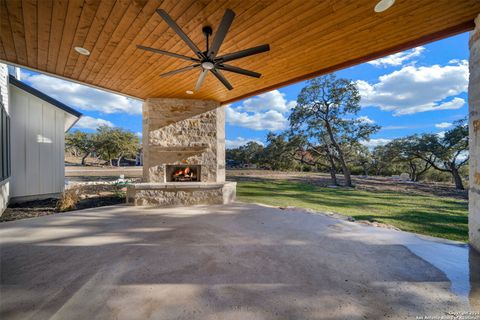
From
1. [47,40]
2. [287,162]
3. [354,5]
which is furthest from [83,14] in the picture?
[287,162]

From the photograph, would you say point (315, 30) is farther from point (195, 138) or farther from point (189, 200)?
point (189, 200)

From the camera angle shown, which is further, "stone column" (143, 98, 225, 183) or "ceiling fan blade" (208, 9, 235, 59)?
"stone column" (143, 98, 225, 183)

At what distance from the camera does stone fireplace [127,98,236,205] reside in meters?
4.82

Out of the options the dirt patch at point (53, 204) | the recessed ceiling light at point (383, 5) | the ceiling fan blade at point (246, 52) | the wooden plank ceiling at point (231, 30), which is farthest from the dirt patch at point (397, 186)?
the ceiling fan blade at point (246, 52)

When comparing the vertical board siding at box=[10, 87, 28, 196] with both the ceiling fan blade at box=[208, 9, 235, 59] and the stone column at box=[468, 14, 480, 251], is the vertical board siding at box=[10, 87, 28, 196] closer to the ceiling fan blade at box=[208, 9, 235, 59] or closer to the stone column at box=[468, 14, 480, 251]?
the ceiling fan blade at box=[208, 9, 235, 59]

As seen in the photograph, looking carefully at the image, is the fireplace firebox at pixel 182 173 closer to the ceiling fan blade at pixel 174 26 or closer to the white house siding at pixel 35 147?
the ceiling fan blade at pixel 174 26

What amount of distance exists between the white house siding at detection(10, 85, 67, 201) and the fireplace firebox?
140 inches

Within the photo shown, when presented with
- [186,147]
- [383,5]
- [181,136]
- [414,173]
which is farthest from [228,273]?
[414,173]

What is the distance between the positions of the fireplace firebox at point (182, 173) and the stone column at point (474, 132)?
5.10 metres

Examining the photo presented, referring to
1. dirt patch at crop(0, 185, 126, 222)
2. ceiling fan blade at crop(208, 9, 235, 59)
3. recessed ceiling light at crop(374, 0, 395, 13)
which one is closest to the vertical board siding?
dirt patch at crop(0, 185, 126, 222)

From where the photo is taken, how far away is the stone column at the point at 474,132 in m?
2.21

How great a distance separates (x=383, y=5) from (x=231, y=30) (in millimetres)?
1768

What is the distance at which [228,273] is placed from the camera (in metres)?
1.80

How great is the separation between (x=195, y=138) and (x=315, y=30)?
376 cm
